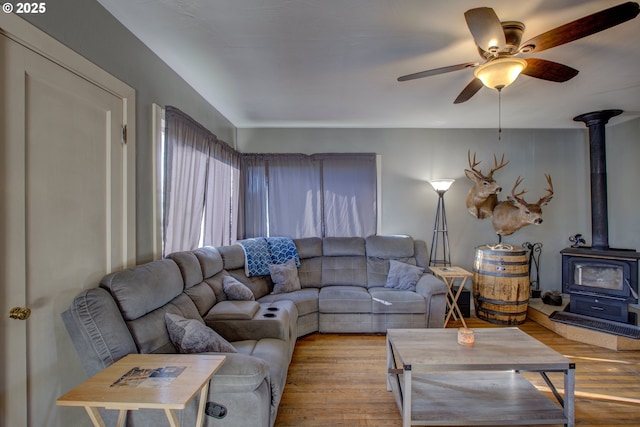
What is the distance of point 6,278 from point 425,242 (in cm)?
406

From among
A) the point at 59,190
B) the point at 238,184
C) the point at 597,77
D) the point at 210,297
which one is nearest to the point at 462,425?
the point at 210,297

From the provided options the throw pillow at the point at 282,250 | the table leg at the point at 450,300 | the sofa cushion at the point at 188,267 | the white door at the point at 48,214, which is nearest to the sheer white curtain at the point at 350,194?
the throw pillow at the point at 282,250

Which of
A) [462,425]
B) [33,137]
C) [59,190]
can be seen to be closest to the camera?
[33,137]

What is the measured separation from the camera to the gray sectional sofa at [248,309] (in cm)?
144

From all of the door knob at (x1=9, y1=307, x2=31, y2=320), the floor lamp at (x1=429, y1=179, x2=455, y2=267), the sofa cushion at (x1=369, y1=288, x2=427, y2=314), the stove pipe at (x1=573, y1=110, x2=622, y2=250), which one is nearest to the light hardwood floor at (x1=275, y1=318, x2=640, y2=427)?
the sofa cushion at (x1=369, y1=288, x2=427, y2=314)

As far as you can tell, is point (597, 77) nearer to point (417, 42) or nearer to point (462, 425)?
point (417, 42)

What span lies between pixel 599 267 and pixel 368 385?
305 centimetres

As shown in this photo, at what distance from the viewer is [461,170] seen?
4242mm

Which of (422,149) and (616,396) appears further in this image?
(422,149)

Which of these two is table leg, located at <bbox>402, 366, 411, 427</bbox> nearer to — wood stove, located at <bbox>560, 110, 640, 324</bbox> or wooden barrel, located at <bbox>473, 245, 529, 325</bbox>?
wooden barrel, located at <bbox>473, 245, 529, 325</bbox>

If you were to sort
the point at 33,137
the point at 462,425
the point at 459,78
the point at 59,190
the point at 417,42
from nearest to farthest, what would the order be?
the point at 33,137, the point at 59,190, the point at 462,425, the point at 417,42, the point at 459,78

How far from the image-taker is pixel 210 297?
243 centimetres

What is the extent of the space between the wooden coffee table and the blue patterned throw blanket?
1.73m

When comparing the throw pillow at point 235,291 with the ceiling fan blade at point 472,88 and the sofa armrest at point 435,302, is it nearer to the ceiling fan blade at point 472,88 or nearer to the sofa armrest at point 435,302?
the sofa armrest at point 435,302
